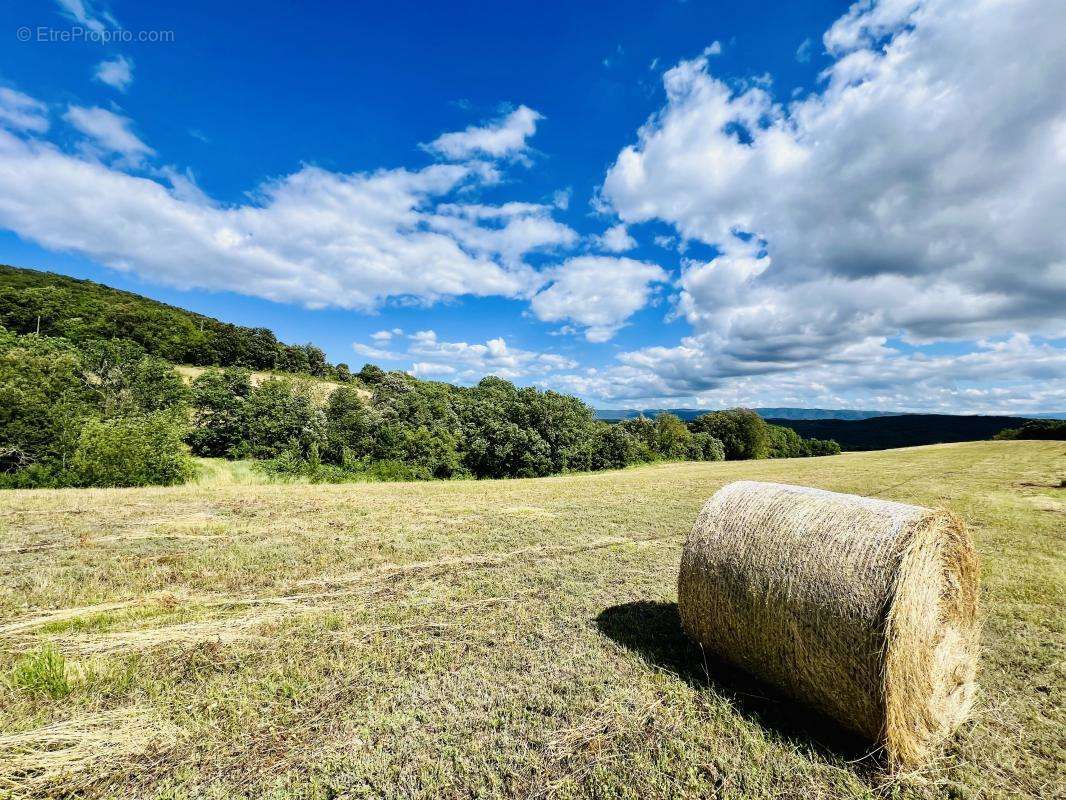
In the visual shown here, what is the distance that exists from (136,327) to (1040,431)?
404ft

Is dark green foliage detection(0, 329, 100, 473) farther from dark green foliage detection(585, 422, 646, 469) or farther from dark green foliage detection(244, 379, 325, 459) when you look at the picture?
dark green foliage detection(585, 422, 646, 469)

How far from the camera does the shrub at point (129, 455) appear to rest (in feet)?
71.2

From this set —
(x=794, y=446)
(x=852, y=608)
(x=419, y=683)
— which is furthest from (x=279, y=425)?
(x=794, y=446)

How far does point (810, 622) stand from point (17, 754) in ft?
21.4

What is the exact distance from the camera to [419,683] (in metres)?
4.37

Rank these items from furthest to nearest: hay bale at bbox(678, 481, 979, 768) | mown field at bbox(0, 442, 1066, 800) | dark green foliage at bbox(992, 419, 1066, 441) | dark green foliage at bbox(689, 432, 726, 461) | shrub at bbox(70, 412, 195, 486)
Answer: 1. dark green foliage at bbox(689, 432, 726, 461)
2. dark green foliage at bbox(992, 419, 1066, 441)
3. shrub at bbox(70, 412, 195, 486)
4. hay bale at bbox(678, 481, 979, 768)
5. mown field at bbox(0, 442, 1066, 800)

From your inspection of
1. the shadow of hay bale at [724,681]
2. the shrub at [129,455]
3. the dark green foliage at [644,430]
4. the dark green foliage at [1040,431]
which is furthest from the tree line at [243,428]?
the dark green foliage at [1040,431]

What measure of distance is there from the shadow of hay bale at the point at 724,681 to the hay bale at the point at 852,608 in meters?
0.18

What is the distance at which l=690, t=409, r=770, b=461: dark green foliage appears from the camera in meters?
79.0

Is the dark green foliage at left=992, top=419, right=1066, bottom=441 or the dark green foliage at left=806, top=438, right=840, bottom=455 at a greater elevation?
the dark green foliage at left=992, top=419, right=1066, bottom=441

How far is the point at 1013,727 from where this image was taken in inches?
152

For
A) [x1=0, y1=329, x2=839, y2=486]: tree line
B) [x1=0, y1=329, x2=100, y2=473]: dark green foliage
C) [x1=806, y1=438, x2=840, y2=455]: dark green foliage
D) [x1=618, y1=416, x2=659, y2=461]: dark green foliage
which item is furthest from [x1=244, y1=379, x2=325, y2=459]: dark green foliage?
[x1=806, y1=438, x2=840, y2=455]: dark green foliage

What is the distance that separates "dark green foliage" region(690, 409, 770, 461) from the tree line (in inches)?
988

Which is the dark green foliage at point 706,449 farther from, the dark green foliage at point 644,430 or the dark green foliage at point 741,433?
the dark green foliage at point 644,430
